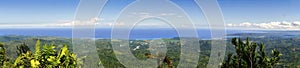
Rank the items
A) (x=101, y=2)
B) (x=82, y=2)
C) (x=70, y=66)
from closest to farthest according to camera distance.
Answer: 1. (x=70, y=66)
2. (x=82, y=2)
3. (x=101, y=2)

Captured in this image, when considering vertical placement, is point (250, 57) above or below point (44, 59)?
below

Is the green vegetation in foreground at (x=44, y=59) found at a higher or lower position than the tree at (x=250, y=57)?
higher

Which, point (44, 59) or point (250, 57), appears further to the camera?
point (250, 57)

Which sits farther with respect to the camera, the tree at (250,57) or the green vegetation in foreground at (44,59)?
the tree at (250,57)

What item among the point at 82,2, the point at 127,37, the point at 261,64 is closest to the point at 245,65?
the point at 261,64

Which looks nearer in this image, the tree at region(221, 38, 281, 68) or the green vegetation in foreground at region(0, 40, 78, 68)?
the green vegetation in foreground at region(0, 40, 78, 68)

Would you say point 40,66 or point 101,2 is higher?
point 101,2

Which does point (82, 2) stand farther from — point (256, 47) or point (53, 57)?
point (256, 47)

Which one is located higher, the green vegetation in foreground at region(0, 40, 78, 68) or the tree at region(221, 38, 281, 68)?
the green vegetation in foreground at region(0, 40, 78, 68)
